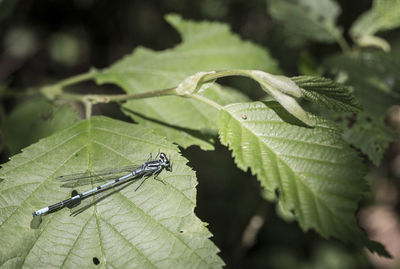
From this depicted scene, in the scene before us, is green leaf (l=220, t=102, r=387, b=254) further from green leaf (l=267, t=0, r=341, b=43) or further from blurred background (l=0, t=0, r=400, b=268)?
blurred background (l=0, t=0, r=400, b=268)

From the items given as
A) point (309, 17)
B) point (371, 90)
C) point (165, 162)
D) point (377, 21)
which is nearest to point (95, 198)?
point (165, 162)

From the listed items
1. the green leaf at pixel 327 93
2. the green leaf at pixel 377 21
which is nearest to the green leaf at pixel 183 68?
the green leaf at pixel 327 93

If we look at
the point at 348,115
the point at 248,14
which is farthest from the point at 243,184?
the point at 348,115

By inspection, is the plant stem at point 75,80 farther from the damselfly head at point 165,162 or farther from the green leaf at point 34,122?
the damselfly head at point 165,162

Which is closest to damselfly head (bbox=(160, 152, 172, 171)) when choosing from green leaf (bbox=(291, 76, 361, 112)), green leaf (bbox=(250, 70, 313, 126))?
green leaf (bbox=(250, 70, 313, 126))

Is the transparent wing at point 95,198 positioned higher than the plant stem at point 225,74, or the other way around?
the plant stem at point 225,74

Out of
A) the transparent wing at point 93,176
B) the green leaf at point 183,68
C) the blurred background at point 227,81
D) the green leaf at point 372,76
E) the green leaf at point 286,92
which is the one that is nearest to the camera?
the green leaf at point 286,92

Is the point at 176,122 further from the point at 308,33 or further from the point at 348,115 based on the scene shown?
the point at 308,33
